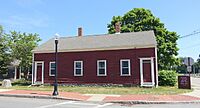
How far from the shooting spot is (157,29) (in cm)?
3953

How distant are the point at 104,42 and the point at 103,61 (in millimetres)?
2447

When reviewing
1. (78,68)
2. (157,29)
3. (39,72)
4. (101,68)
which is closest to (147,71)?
(101,68)

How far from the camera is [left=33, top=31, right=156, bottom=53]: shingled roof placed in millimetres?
25703

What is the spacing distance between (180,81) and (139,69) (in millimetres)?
3886

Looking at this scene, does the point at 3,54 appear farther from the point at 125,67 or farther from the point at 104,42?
the point at 125,67

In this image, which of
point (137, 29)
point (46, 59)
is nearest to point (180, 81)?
point (46, 59)

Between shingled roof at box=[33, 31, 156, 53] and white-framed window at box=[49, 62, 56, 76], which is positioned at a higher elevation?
shingled roof at box=[33, 31, 156, 53]

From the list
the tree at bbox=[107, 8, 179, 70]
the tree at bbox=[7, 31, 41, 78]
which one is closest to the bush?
the tree at bbox=[107, 8, 179, 70]

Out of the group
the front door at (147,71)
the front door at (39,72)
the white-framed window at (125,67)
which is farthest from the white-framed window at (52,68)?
the front door at (147,71)

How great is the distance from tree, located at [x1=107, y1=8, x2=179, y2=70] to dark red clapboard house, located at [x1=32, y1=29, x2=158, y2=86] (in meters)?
11.3

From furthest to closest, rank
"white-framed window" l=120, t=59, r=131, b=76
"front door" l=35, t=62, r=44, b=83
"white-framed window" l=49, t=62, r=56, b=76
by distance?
"front door" l=35, t=62, r=44, b=83
"white-framed window" l=49, t=62, r=56, b=76
"white-framed window" l=120, t=59, r=131, b=76

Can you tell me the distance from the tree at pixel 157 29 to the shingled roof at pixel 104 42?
10989mm

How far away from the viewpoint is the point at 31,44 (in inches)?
1452

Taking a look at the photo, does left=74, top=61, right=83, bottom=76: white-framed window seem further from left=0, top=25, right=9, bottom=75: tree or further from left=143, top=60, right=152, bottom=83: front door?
left=0, top=25, right=9, bottom=75: tree
